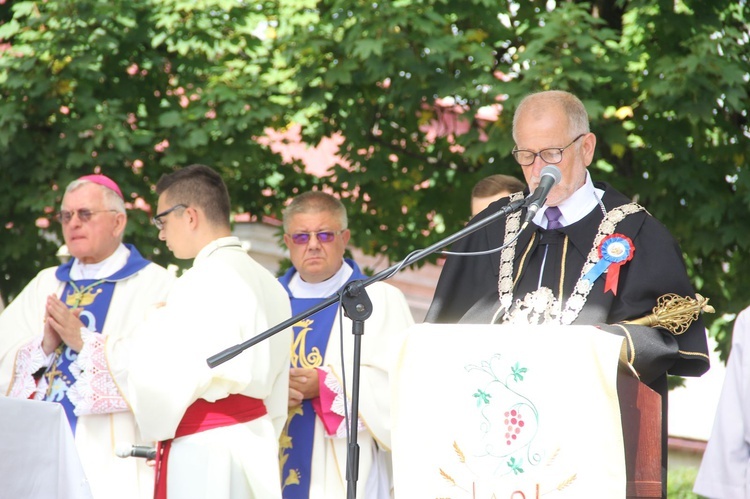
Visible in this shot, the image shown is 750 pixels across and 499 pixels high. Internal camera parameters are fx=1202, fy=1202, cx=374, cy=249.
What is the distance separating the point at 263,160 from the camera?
392 inches

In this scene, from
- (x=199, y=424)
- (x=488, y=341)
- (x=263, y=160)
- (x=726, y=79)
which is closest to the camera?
(x=488, y=341)

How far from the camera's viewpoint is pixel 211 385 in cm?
520

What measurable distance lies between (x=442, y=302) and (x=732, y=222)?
4.69 metres

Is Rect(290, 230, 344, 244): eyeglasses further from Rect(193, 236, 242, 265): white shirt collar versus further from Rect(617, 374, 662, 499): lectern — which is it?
Rect(617, 374, 662, 499): lectern

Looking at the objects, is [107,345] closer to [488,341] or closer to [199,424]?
[199,424]

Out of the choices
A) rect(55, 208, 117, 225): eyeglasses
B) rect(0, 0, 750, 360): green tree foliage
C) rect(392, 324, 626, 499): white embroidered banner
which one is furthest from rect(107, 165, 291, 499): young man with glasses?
rect(0, 0, 750, 360): green tree foliage

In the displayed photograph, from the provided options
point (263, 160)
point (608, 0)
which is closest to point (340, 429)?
point (263, 160)

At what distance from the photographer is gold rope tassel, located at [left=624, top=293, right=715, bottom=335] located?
4056mm

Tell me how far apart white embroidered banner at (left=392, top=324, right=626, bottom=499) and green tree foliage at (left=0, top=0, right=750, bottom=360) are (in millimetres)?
4279

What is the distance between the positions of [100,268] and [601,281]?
3.49m

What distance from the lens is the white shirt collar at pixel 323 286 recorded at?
21.2ft

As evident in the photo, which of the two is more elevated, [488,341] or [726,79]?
[726,79]

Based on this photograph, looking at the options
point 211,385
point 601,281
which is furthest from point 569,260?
point 211,385

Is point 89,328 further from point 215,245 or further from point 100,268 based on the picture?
point 215,245
